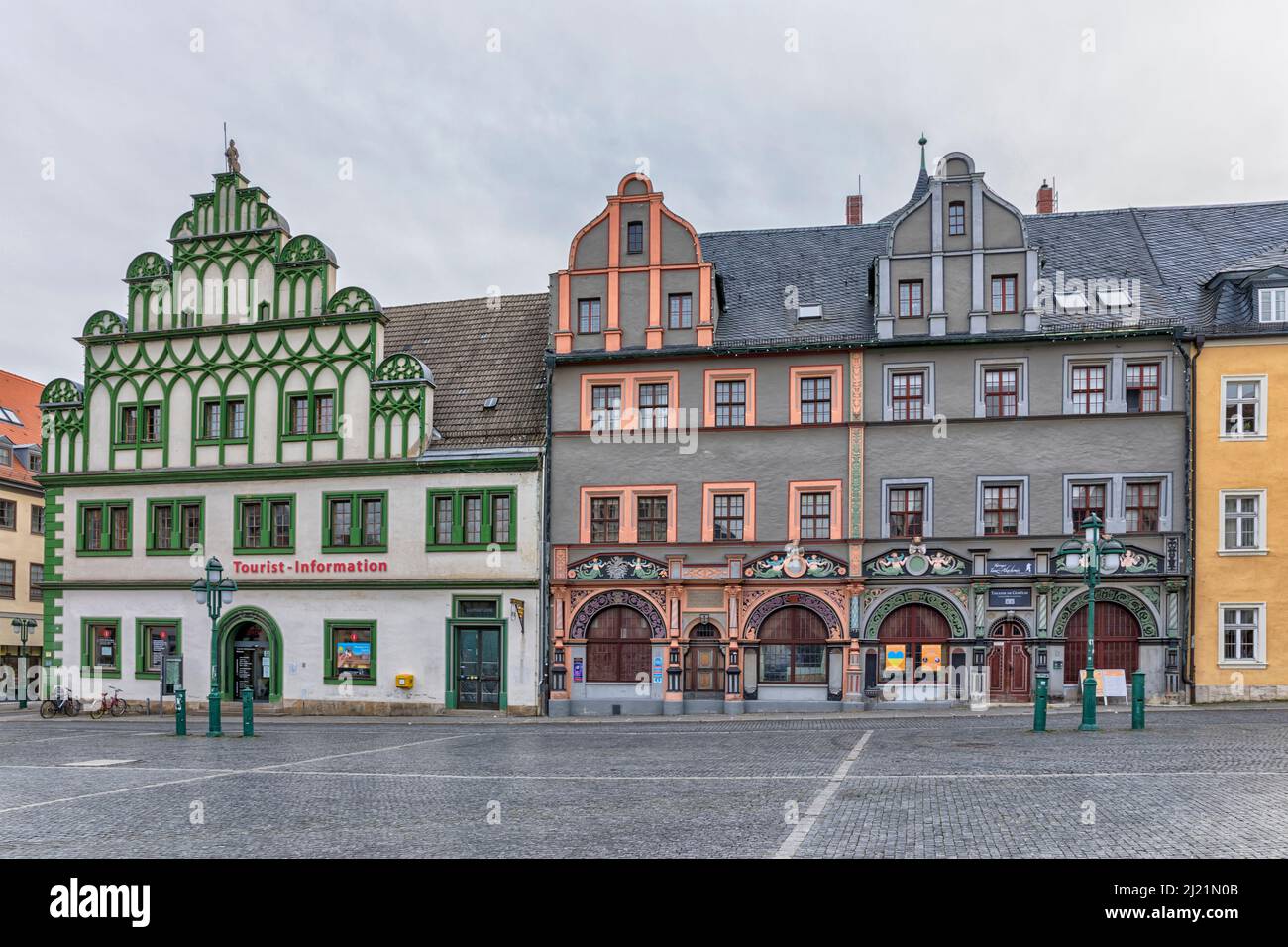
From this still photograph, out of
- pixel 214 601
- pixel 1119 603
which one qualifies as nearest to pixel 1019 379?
pixel 1119 603

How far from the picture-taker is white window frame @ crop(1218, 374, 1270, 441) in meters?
31.9

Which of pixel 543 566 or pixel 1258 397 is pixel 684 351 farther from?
pixel 1258 397

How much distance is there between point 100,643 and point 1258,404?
121 ft

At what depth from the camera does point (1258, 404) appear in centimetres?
3203

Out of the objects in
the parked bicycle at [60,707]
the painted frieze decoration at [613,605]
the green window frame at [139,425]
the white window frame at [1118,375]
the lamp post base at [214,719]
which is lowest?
the parked bicycle at [60,707]

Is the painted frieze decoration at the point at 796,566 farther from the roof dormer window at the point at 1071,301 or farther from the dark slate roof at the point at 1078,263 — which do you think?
the roof dormer window at the point at 1071,301

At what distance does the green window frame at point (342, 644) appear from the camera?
117 ft

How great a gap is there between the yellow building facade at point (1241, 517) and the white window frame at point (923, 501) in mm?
7183

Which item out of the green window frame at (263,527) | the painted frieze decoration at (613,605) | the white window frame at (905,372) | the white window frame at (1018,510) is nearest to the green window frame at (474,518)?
the painted frieze decoration at (613,605)

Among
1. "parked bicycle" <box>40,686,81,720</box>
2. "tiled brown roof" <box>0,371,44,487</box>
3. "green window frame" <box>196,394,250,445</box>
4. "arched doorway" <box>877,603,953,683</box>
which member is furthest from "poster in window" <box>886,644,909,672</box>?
"tiled brown roof" <box>0,371,44,487</box>

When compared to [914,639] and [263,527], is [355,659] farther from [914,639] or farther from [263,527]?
[914,639]

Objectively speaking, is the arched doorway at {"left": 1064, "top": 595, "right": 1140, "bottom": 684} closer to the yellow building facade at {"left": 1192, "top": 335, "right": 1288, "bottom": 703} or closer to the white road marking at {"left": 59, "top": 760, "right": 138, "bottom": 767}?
the yellow building facade at {"left": 1192, "top": 335, "right": 1288, "bottom": 703}
